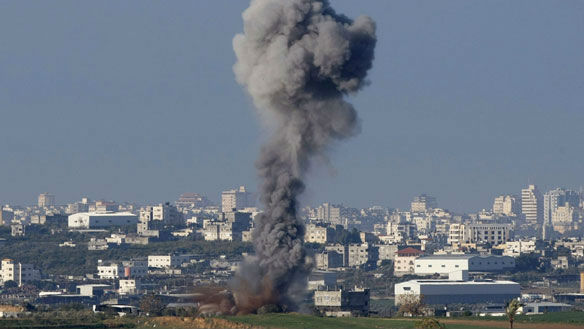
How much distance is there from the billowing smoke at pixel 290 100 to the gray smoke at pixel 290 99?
0.07m

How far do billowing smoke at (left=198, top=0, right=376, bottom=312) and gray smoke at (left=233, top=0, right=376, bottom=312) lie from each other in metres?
0.07

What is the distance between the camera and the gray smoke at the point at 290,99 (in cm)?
12038

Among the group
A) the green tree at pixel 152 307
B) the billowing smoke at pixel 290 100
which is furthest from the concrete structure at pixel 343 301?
the billowing smoke at pixel 290 100

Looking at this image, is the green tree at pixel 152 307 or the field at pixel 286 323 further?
the green tree at pixel 152 307

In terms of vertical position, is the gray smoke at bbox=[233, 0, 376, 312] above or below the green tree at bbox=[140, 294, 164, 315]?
above

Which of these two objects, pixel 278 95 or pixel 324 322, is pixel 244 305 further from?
pixel 278 95

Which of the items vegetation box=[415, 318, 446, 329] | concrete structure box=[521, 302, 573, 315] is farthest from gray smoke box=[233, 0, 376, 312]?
concrete structure box=[521, 302, 573, 315]

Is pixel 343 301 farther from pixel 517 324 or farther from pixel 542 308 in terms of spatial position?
pixel 542 308

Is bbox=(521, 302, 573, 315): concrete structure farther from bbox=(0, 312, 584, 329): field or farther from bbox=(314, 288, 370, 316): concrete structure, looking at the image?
bbox=(0, 312, 584, 329): field

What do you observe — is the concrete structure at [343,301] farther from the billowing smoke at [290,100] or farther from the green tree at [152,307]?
the billowing smoke at [290,100]

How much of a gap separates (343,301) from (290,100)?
28.9 meters

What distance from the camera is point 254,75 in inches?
4815

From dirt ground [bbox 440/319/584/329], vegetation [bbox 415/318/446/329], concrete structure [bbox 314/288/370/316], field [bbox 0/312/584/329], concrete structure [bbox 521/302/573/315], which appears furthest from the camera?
concrete structure [bbox 521/302/573/315]

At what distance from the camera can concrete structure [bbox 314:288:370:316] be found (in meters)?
143
